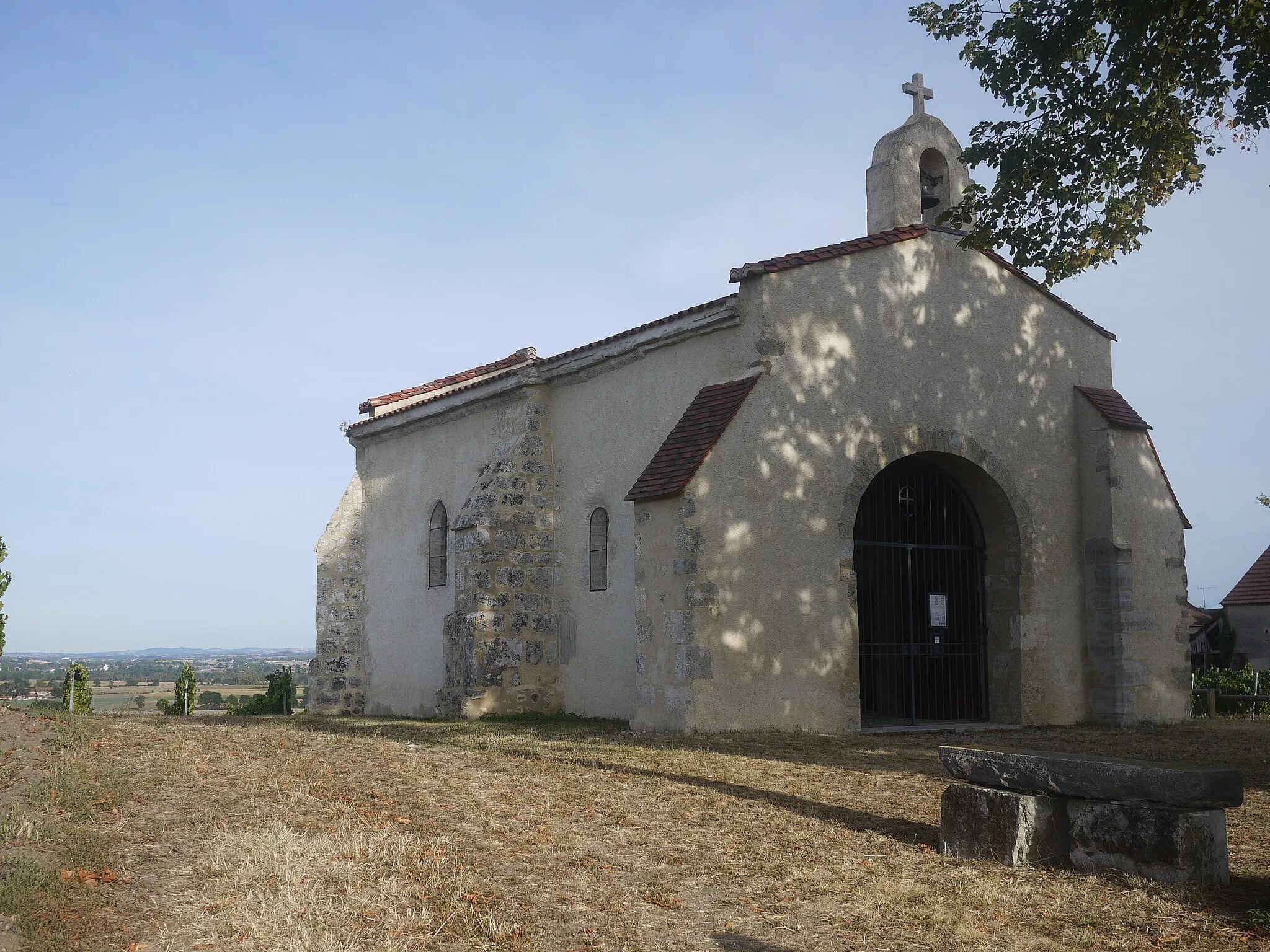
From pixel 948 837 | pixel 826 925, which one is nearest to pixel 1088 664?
pixel 948 837

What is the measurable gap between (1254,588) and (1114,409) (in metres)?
15.7

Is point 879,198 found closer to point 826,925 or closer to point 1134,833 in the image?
point 1134,833

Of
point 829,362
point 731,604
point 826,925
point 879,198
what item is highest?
point 879,198

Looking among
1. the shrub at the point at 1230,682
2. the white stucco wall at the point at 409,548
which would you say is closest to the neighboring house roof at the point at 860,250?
the white stucco wall at the point at 409,548

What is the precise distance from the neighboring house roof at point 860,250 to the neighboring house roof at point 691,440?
1228mm

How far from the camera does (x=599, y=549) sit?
600 inches

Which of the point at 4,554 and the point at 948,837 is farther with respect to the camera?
the point at 4,554

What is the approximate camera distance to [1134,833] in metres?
5.87

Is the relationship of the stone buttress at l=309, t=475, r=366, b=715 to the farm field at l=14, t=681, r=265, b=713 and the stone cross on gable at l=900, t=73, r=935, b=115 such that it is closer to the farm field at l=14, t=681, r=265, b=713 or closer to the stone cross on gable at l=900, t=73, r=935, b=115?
the stone cross on gable at l=900, t=73, r=935, b=115

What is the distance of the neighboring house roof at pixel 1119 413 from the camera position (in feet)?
50.3

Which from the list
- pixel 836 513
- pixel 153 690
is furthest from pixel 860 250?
pixel 153 690

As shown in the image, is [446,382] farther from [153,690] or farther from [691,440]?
[153,690]

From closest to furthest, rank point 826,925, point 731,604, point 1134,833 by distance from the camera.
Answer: point 826,925 → point 1134,833 → point 731,604

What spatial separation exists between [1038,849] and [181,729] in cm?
990
